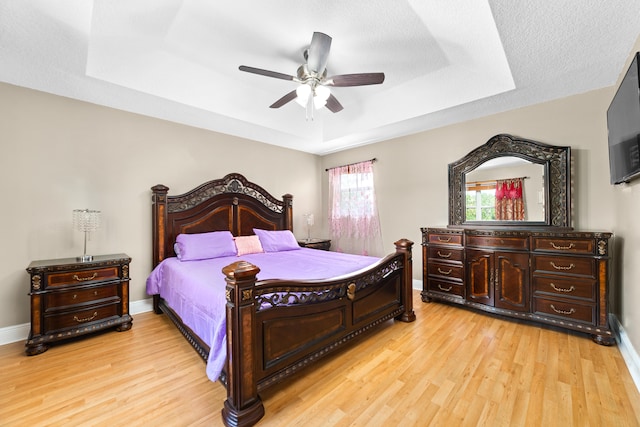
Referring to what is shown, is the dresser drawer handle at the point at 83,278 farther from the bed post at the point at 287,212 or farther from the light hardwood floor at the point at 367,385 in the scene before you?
the bed post at the point at 287,212

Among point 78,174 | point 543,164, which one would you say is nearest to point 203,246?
point 78,174

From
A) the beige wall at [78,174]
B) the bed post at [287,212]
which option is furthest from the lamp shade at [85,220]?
the bed post at [287,212]

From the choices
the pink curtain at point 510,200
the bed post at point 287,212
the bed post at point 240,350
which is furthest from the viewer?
the bed post at point 287,212

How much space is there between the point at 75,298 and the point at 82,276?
20 cm

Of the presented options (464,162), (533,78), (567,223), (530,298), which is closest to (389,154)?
(464,162)

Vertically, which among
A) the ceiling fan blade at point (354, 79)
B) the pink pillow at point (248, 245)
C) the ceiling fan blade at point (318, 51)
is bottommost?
Result: the pink pillow at point (248, 245)

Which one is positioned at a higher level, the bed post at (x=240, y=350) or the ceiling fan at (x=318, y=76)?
the ceiling fan at (x=318, y=76)

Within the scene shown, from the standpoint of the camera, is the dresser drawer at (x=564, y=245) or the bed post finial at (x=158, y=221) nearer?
the dresser drawer at (x=564, y=245)

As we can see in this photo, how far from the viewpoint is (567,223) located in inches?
112

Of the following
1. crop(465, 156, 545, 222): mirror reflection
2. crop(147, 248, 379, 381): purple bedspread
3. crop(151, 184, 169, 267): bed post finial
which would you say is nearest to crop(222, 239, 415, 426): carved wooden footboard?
crop(147, 248, 379, 381): purple bedspread

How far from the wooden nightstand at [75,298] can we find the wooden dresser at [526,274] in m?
3.51

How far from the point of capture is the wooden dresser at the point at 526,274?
241 cm

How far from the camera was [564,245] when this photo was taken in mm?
2568

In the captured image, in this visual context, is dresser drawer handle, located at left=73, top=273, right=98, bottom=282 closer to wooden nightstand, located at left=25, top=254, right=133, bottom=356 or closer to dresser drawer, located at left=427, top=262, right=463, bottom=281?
wooden nightstand, located at left=25, top=254, right=133, bottom=356
